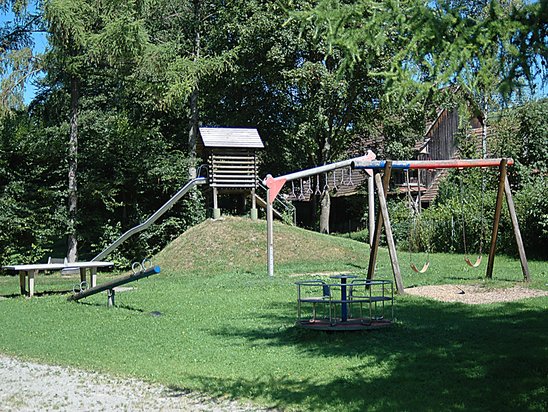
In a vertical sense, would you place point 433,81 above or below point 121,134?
below

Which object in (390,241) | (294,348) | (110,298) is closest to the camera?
(294,348)

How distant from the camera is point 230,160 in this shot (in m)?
29.2

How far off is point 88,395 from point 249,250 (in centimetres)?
1768

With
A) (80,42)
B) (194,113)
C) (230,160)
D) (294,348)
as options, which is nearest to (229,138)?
(230,160)

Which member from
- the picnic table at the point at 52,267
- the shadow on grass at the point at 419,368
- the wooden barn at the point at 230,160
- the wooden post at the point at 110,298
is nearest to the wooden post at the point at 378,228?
the shadow on grass at the point at 419,368

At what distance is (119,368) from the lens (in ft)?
30.8

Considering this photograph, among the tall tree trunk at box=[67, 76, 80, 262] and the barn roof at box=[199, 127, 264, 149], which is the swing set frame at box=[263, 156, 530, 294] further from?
the tall tree trunk at box=[67, 76, 80, 262]

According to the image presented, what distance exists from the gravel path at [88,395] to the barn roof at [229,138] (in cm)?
1976

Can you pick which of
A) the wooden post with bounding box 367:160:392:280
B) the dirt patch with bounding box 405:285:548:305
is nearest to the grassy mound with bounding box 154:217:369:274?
the dirt patch with bounding box 405:285:548:305

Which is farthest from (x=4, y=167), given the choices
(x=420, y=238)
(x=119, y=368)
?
(x=119, y=368)

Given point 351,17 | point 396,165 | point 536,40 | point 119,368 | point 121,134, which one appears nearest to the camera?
point 536,40

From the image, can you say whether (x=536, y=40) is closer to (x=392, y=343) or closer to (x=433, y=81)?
(x=433, y=81)

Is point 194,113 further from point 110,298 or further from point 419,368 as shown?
point 419,368

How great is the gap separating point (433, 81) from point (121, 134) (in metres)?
25.7
